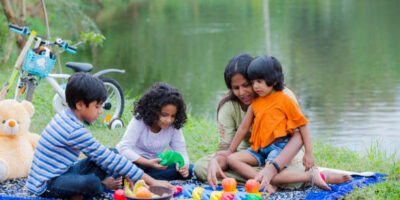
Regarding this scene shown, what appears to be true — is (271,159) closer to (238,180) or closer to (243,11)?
(238,180)

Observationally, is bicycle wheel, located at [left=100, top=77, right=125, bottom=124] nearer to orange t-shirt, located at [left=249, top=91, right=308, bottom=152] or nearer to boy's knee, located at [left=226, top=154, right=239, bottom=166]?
boy's knee, located at [left=226, top=154, right=239, bottom=166]

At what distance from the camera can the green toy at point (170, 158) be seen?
11.3 ft

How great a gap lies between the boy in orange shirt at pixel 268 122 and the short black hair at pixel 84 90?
0.94 m

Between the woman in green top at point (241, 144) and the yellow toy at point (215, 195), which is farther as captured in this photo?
the woman in green top at point (241, 144)

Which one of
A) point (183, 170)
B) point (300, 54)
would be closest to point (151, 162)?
point (183, 170)

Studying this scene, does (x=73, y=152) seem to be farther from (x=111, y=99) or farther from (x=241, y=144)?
(x=111, y=99)

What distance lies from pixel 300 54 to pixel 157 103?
863 centimetres

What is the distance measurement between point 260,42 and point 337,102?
5.64 metres

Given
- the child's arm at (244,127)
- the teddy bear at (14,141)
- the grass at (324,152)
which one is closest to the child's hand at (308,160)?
the grass at (324,152)

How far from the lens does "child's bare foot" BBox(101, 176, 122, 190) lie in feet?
10.6

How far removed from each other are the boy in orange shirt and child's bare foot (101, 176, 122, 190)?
0.72m

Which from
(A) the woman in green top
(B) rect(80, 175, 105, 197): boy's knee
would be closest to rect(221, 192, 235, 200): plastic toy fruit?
(A) the woman in green top

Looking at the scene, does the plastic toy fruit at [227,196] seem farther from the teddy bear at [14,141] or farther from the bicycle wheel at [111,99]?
the bicycle wheel at [111,99]

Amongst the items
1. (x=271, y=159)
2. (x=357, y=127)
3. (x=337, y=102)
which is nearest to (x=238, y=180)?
(x=271, y=159)
